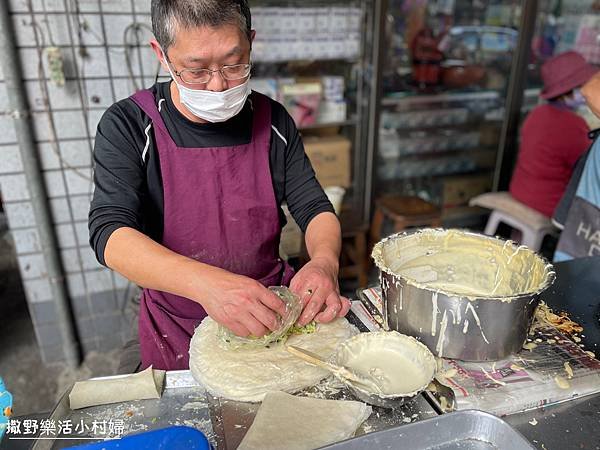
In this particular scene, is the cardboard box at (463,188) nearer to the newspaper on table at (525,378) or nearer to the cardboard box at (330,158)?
the cardboard box at (330,158)

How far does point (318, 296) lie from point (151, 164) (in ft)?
2.23

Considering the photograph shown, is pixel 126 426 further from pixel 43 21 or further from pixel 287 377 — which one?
pixel 43 21

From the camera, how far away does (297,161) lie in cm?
179

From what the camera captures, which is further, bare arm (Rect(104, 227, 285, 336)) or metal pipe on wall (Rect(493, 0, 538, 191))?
metal pipe on wall (Rect(493, 0, 538, 191))

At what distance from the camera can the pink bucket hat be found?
3.15 metres

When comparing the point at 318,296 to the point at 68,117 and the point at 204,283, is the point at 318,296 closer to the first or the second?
the point at 204,283

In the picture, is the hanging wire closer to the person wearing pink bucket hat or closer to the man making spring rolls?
the man making spring rolls

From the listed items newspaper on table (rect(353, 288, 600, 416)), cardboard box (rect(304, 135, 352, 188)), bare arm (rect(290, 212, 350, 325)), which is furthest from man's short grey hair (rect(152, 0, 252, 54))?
cardboard box (rect(304, 135, 352, 188))

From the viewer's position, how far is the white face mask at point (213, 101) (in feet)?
4.72

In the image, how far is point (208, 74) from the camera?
1410mm

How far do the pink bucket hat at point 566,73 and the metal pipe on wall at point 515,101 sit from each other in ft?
2.77

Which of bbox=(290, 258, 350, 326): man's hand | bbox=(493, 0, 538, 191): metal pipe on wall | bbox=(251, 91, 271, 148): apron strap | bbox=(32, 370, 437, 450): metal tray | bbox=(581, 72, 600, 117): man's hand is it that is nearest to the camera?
bbox=(32, 370, 437, 450): metal tray

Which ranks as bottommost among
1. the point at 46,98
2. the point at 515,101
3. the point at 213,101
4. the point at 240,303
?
the point at 515,101

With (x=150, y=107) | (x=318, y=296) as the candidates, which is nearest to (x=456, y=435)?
(x=318, y=296)
